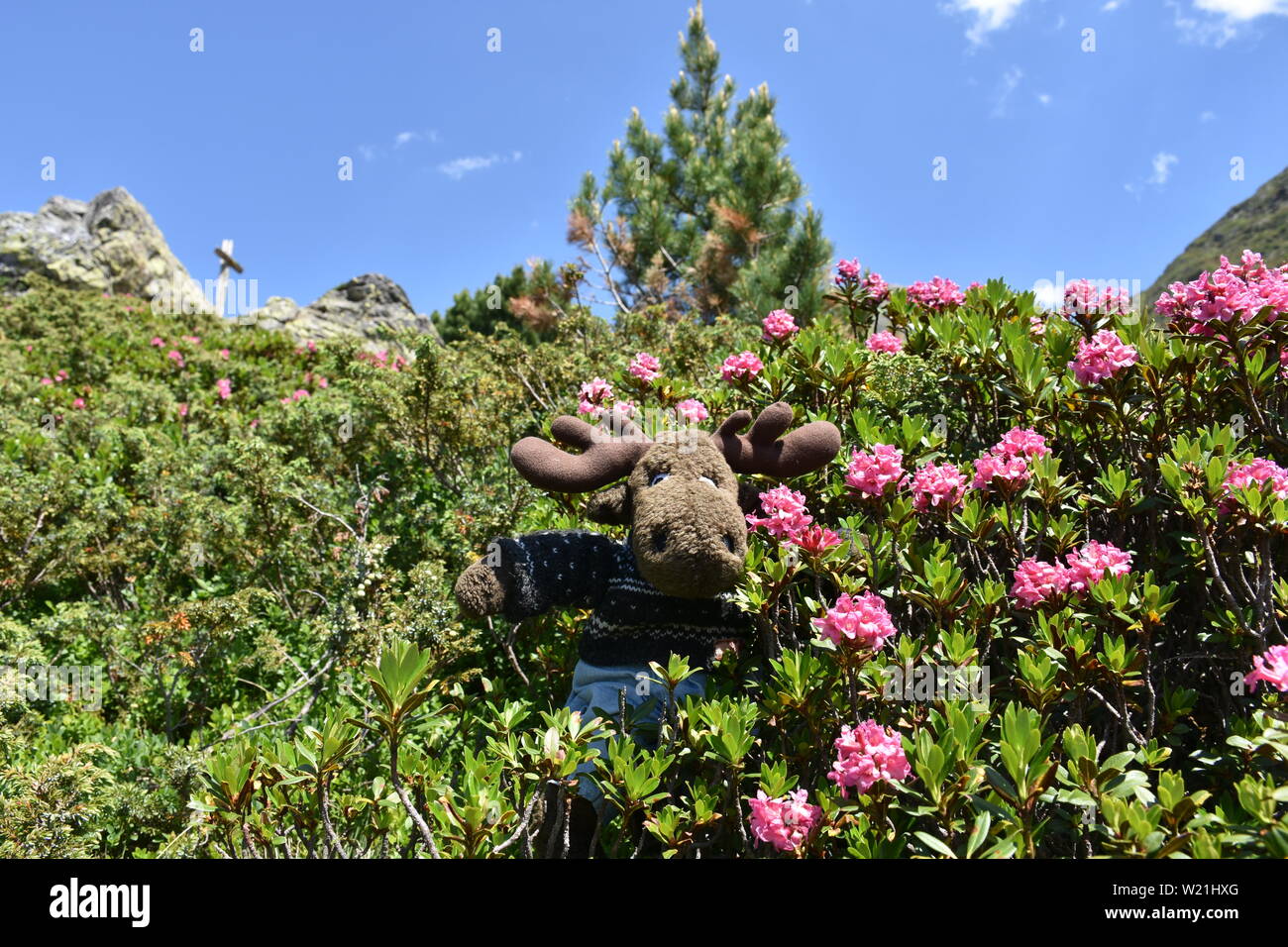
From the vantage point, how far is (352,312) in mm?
19531

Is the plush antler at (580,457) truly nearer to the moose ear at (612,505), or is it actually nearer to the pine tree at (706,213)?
the moose ear at (612,505)

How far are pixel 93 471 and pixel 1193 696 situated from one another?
20.6ft

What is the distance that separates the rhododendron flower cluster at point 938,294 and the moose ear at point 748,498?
5.37 feet

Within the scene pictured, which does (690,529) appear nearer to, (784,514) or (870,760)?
(784,514)

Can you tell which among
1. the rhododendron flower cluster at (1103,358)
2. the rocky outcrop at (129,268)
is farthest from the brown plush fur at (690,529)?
the rocky outcrop at (129,268)

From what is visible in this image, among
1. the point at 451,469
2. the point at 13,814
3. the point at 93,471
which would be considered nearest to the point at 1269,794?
the point at 13,814

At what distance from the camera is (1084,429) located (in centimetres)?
250

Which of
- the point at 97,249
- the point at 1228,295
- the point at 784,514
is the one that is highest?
the point at 97,249

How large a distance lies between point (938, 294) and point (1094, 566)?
1.99 meters

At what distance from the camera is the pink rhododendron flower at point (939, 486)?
6.88 feet

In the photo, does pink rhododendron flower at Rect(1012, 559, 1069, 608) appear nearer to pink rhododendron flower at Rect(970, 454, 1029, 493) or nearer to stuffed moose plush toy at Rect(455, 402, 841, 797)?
pink rhododendron flower at Rect(970, 454, 1029, 493)

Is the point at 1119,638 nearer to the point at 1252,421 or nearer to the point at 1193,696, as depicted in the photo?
the point at 1193,696

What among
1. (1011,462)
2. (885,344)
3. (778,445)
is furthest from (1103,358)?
(778,445)
